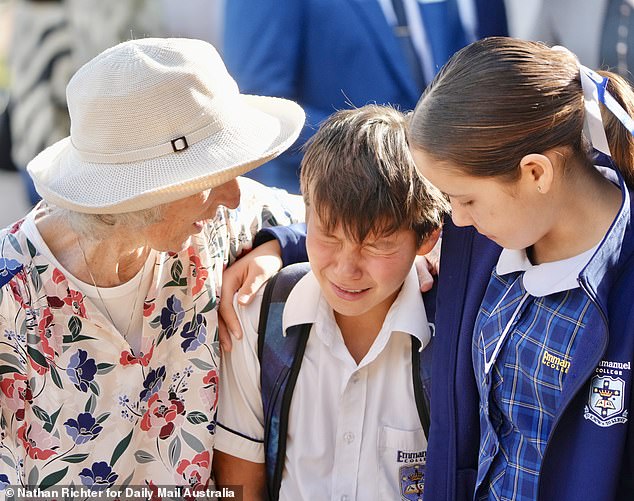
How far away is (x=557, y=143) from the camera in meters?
1.71

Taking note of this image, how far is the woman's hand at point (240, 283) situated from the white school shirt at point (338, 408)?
0.09 feet

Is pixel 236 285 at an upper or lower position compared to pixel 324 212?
lower

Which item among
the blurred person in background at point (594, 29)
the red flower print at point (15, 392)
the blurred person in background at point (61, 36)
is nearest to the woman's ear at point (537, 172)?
the red flower print at point (15, 392)

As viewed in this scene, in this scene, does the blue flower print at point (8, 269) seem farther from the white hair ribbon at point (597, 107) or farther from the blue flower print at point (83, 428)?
the white hair ribbon at point (597, 107)

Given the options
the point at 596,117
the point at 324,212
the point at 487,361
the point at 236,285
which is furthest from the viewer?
the point at 236,285

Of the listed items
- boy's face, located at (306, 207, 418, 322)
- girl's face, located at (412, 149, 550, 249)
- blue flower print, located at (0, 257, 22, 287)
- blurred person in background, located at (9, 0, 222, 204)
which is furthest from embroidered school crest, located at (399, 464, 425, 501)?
blurred person in background, located at (9, 0, 222, 204)

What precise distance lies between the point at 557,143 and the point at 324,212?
535mm

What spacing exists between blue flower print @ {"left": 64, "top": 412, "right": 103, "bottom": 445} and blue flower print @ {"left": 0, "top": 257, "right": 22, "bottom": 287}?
14.8 inches

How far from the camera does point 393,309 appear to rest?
2096 mm

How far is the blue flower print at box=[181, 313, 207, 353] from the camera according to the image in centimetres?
216

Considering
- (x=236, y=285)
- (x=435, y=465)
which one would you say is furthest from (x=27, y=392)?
(x=435, y=465)

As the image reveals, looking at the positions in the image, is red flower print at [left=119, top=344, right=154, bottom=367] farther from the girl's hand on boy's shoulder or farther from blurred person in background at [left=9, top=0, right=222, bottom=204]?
blurred person in background at [left=9, top=0, right=222, bottom=204]

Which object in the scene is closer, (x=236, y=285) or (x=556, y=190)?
(x=556, y=190)

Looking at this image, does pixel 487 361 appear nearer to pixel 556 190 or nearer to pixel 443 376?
pixel 443 376
